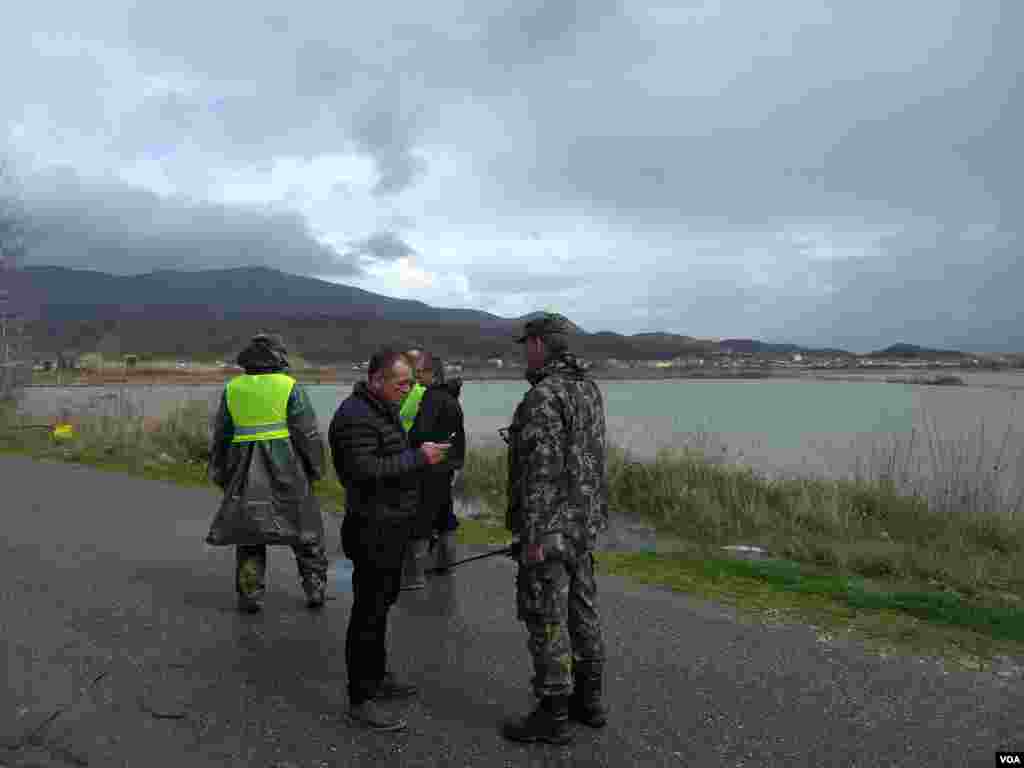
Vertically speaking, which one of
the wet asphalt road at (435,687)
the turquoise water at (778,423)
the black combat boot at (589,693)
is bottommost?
the turquoise water at (778,423)

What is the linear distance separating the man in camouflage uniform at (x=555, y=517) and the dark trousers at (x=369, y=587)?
0.61 m

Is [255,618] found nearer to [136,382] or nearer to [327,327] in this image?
[136,382]

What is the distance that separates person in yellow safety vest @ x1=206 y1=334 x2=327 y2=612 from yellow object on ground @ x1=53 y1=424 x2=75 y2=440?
13175mm

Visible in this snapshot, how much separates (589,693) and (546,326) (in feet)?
5.83

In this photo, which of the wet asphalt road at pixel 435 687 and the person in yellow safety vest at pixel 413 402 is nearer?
the wet asphalt road at pixel 435 687

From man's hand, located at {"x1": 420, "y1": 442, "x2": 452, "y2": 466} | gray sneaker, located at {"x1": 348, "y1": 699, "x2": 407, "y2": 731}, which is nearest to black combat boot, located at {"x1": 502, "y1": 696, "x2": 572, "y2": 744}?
gray sneaker, located at {"x1": 348, "y1": 699, "x2": 407, "y2": 731}

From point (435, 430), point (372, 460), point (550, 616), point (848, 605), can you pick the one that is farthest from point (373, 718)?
point (848, 605)

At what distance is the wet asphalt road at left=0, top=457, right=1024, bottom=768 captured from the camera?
3320 millimetres

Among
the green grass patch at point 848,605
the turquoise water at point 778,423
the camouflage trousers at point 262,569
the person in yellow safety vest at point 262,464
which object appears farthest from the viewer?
the turquoise water at point 778,423

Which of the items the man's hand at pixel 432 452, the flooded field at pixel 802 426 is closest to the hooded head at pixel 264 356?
the man's hand at pixel 432 452

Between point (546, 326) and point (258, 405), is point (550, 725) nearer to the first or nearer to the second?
point (546, 326)

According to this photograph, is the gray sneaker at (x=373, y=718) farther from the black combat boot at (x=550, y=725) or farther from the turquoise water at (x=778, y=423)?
the turquoise water at (x=778, y=423)

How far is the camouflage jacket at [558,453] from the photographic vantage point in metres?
3.36

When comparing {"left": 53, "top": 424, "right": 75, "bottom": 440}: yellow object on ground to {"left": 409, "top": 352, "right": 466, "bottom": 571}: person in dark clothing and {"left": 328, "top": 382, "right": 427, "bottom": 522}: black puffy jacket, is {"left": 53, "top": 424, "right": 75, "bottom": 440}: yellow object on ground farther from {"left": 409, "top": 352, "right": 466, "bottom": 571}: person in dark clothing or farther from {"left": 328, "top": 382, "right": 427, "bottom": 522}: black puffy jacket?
{"left": 328, "top": 382, "right": 427, "bottom": 522}: black puffy jacket
